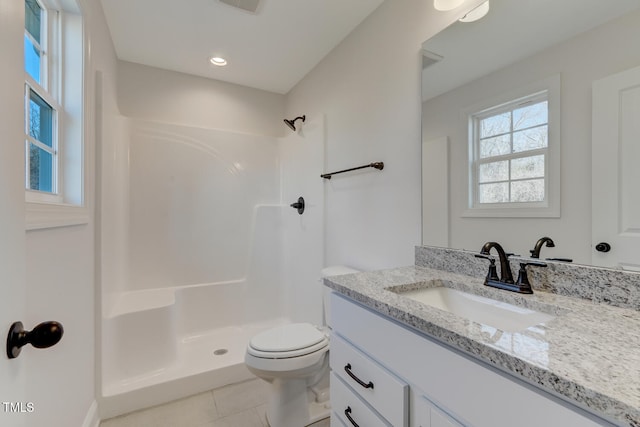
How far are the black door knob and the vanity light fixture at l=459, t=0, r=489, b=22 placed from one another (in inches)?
67.0

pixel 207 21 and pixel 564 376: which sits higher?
pixel 207 21

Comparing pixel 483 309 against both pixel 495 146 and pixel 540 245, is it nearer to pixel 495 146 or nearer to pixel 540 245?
pixel 540 245

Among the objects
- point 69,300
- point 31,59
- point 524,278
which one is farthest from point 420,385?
point 31,59

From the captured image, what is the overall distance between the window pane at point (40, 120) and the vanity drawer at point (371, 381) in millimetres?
1451

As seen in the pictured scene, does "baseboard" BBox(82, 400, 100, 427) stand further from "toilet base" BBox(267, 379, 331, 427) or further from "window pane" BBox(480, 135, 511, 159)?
"window pane" BBox(480, 135, 511, 159)

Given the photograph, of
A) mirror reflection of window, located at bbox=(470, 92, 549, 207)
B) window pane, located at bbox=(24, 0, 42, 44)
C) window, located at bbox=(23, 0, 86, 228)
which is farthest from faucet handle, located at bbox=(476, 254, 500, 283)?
window pane, located at bbox=(24, 0, 42, 44)

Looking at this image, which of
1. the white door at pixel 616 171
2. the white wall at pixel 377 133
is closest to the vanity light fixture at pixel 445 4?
the white wall at pixel 377 133

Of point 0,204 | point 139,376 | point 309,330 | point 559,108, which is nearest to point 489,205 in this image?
point 559,108

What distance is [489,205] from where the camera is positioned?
1.18m

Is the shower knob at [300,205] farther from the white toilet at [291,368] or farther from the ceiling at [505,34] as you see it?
the ceiling at [505,34]

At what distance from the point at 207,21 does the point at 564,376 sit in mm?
2347

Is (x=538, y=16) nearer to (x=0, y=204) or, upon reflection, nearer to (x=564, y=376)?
(x=564, y=376)

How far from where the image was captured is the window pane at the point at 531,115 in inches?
39.3

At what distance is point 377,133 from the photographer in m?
1.69
